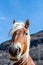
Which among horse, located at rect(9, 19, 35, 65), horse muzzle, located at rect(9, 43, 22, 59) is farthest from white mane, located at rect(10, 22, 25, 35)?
horse muzzle, located at rect(9, 43, 22, 59)

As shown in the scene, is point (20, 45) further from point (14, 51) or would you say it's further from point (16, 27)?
point (16, 27)

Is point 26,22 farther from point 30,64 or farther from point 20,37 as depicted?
point 30,64

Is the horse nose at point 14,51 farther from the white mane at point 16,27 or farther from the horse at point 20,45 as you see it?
the white mane at point 16,27

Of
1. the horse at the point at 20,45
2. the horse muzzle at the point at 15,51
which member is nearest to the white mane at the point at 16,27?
the horse at the point at 20,45

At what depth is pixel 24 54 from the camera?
4.33 meters

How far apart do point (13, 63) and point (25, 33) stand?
1.84ft

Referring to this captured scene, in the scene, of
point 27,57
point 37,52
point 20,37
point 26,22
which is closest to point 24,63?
point 27,57

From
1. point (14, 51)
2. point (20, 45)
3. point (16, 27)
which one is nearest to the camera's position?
point (14, 51)

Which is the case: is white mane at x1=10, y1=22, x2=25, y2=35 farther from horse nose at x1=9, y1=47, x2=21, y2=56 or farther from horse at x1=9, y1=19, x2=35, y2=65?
horse nose at x1=9, y1=47, x2=21, y2=56

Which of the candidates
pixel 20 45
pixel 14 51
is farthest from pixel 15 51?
pixel 20 45

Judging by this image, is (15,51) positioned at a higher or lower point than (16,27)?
lower

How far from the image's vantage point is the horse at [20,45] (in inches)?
166

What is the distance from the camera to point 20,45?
14.3 ft

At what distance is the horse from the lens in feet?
13.9
